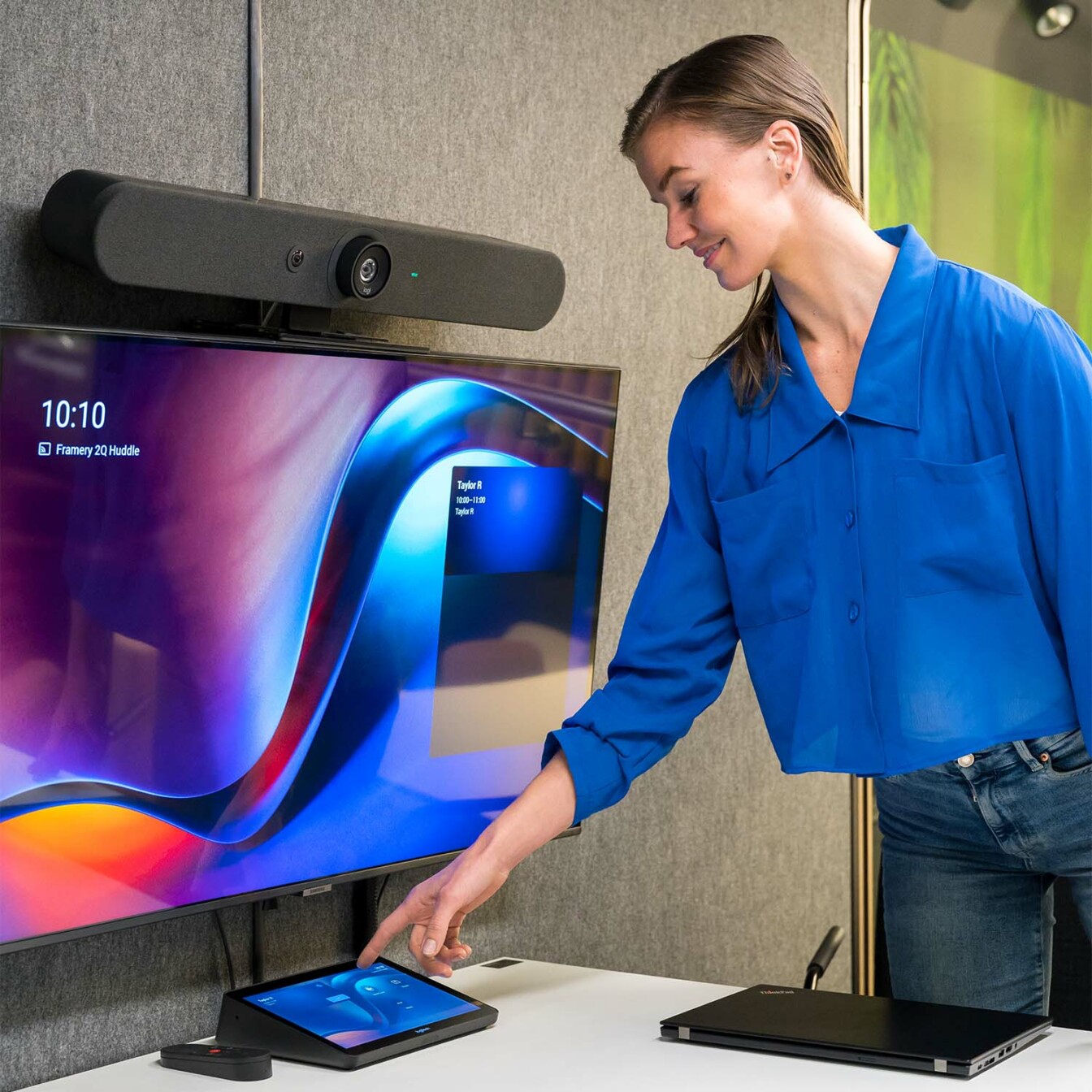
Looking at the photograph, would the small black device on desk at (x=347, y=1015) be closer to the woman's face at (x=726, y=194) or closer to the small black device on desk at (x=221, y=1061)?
the small black device on desk at (x=221, y=1061)

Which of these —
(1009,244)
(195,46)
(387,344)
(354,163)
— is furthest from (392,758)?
(1009,244)

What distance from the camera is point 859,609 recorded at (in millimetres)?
1470

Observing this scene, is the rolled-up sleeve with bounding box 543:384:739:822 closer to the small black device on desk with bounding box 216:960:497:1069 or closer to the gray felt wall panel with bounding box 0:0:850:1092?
the small black device on desk with bounding box 216:960:497:1069

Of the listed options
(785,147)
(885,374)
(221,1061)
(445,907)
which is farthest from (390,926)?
(785,147)

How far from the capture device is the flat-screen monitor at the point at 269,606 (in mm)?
1329

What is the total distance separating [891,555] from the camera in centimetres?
145

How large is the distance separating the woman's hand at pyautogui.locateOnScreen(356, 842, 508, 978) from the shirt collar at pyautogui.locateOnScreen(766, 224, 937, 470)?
19.9 inches

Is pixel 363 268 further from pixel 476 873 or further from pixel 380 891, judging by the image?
pixel 380 891

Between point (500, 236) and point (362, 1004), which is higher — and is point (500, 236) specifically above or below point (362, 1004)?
above

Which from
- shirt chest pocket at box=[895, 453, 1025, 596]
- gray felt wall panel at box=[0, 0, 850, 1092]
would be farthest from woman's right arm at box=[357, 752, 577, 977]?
shirt chest pocket at box=[895, 453, 1025, 596]

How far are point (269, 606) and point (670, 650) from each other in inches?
17.0

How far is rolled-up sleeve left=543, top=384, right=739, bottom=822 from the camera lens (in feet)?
5.03

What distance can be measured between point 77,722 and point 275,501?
12.0 inches

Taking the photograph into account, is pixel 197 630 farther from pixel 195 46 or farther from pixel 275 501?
pixel 195 46
